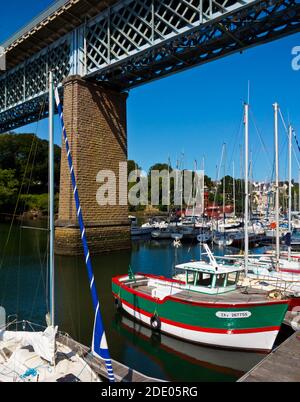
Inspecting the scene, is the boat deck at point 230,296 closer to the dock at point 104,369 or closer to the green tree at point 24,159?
the dock at point 104,369

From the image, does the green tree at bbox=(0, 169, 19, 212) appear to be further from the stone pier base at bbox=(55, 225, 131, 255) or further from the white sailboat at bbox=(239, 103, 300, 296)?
the white sailboat at bbox=(239, 103, 300, 296)

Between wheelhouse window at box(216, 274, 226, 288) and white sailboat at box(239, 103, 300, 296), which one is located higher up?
wheelhouse window at box(216, 274, 226, 288)

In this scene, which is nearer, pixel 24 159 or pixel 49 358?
pixel 49 358

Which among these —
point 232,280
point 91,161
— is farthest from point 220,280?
point 91,161

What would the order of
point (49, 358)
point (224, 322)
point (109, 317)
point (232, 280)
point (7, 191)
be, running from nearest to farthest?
point (49, 358) < point (224, 322) < point (232, 280) < point (109, 317) < point (7, 191)

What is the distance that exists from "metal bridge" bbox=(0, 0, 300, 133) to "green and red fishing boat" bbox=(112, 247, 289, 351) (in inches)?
591

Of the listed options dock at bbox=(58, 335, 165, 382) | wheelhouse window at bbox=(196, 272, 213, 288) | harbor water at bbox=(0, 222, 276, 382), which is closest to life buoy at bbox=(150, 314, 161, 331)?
harbor water at bbox=(0, 222, 276, 382)

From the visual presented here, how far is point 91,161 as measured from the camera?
28797mm

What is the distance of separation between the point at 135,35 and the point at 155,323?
20.8m

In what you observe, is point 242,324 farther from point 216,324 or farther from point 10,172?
point 10,172

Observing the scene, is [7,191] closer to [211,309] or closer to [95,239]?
[95,239]

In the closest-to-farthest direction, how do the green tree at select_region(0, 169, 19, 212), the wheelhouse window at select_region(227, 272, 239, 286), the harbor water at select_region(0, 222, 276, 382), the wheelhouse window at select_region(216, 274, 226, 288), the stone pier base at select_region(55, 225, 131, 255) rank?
1. the harbor water at select_region(0, 222, 276, 382)
2. the wheelhouse window at select_region(216, 274, 226, 288)
3. the wheelhouse window at select_region(227, 272, 239, 286)
4. the stone pier base at select_region(55, 225, 131, 255)
5. the green tree at select_region(0, 169, 19, 212)

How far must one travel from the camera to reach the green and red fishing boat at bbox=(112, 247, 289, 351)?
35.7 ft

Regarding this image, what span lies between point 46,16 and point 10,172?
44.3 m
